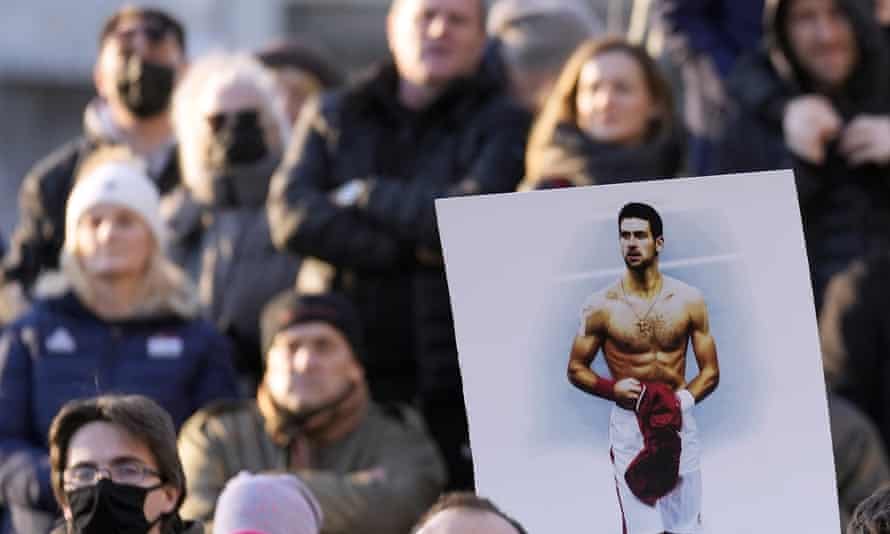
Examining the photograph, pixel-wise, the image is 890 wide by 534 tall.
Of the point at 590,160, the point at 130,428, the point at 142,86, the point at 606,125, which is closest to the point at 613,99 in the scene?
the point at 606,125

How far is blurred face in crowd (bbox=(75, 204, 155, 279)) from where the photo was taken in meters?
6.50

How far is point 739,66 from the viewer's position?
289 inches

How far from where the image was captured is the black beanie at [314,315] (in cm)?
625

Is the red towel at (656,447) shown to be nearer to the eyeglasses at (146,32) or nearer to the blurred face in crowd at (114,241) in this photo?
the blurred face in crowd at (114,241)

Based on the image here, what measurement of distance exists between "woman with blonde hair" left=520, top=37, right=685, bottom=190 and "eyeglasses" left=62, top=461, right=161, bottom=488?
2.15 m

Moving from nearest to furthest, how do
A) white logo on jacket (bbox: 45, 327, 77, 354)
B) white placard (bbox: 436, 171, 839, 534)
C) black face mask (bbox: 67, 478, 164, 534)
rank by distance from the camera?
white placard (bbox: 436, 171, 839, 534) < black face mask (bbox: 67, 478, 164, 534) < white logo on jacket (bbox: 45, 327, 77, 354)

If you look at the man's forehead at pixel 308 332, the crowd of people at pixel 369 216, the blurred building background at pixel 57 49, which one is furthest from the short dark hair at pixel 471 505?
the blurred building background at pixel 57 49

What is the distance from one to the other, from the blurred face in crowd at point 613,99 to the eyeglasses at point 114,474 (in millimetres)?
2391

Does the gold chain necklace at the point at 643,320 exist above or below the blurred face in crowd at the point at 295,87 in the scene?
below

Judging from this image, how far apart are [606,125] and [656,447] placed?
2.60 metres

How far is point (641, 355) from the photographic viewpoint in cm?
417

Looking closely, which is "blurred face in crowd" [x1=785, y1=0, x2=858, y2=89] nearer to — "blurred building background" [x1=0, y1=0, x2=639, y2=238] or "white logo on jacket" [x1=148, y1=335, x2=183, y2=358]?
"white logo on jacket" [x1=148, y1=335, x2=183, y2=358]

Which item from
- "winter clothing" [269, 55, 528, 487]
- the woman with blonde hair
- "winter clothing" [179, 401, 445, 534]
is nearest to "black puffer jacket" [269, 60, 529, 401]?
"winter clothing" [269, 55, 528, 487]

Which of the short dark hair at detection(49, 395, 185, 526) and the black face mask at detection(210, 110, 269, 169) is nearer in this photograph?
the short dark hair at detection(49, 395, 185, 526)
